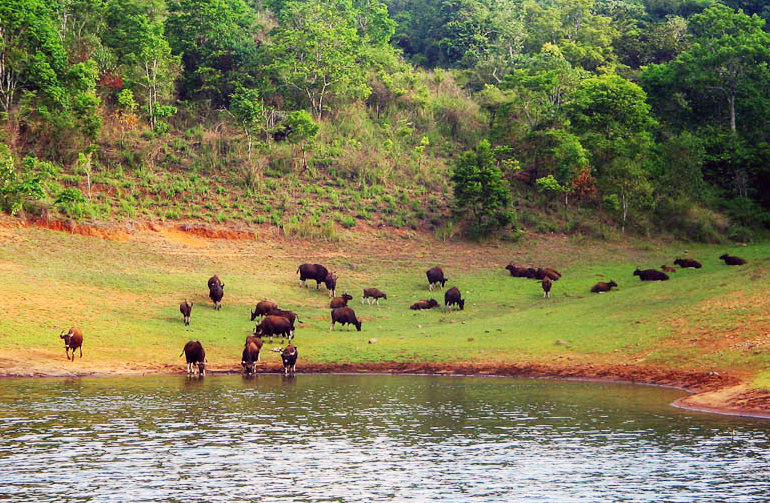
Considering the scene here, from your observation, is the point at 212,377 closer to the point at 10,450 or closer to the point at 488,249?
the point at 10,450

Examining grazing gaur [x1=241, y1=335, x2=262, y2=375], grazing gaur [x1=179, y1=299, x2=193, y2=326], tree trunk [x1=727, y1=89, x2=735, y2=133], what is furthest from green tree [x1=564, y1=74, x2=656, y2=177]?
grazing gaur [x1=241, y1=335, x2=262, y2=375]

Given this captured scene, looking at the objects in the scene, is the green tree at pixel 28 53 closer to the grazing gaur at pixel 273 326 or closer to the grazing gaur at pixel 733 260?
the grazing gaur at pixel 273 326

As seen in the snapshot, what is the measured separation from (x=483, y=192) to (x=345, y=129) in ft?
50.5

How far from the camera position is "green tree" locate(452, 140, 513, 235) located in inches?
2409

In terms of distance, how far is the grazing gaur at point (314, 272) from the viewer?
47594 millimetres

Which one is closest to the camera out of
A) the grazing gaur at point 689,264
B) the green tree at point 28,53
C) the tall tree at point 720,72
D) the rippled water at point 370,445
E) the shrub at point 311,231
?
the rippled water at point 370,445

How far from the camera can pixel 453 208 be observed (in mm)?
63250

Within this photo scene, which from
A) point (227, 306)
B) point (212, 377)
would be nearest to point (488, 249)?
point (227, 306)

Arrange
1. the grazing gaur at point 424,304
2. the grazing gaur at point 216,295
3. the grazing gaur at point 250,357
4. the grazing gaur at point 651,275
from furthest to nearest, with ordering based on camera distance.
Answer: the grazing gaur at point 651,275
the grazing gaur at point 424,304
the grazing gaur at point 216,295
the grazing gaur at point 250,357

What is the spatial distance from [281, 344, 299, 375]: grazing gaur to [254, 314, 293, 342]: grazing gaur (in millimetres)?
2896

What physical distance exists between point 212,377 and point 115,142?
35035mm

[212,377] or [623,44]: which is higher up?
[623,44]

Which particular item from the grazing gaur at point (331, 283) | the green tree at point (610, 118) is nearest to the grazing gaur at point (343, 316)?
the grazing gaur at point (331, 283)

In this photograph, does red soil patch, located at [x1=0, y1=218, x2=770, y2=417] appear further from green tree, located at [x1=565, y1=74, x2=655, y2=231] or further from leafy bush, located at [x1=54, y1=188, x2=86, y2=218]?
→ green tree, located at [x1=565, y1=74, x2=655, y2=231]
